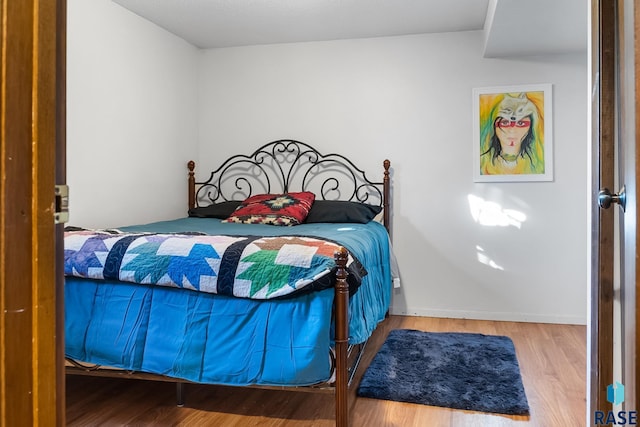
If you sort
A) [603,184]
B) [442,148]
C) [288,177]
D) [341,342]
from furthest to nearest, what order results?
[288,177]
[442,148]
[341,342]
[603,184]

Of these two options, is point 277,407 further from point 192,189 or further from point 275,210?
point 192,189

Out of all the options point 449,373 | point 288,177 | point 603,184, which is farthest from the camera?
point 288,177

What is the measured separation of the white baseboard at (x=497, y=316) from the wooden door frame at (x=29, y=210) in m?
3.57

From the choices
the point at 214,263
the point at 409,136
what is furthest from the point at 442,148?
the point at 214,263

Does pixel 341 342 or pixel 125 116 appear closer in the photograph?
pixel 341 342

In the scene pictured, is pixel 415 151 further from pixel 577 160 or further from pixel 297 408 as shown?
pixel 297 408

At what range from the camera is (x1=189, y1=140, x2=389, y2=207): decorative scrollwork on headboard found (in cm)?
419

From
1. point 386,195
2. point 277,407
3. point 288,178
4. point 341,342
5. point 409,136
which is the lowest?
point 277,407

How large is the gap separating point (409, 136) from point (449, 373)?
6.56ft

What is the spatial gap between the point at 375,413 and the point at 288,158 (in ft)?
8.26

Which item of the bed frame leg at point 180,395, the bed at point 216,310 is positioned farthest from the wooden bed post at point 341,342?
the bed frame leg at point 180,395

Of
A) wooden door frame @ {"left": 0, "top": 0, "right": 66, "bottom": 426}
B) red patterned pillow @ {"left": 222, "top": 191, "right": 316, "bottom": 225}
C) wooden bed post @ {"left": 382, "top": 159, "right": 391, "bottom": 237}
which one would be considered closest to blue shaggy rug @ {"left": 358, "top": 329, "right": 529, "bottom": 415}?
wooden bed post @ {"left": 382, "top": 159, "right": 391, "bottom": 237}

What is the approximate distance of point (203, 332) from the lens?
2.11 m

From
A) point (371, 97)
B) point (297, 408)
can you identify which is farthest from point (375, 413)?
point (371, 97)
